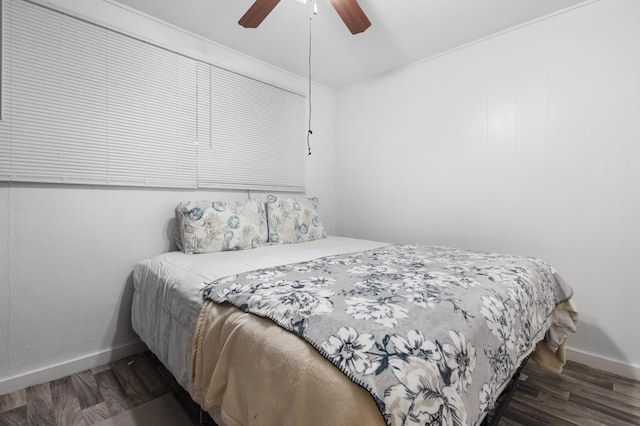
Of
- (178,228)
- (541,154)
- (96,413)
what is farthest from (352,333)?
(541,154)

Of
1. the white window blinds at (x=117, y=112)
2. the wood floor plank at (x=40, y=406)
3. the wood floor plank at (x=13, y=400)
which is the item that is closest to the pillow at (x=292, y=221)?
the white window blinds at (x=117, y=112)

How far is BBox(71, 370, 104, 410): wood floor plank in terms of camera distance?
1.60 meters

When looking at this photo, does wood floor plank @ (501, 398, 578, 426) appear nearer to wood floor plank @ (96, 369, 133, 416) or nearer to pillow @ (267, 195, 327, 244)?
pillow @ (267, 195, 327, 244)

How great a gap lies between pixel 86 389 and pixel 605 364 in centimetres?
325

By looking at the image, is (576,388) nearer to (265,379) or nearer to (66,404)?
(265,379)

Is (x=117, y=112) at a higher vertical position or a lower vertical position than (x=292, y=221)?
higher

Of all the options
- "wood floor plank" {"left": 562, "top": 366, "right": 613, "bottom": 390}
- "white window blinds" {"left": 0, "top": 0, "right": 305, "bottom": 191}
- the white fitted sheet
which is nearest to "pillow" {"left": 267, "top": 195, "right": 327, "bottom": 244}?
the white fitted sheet

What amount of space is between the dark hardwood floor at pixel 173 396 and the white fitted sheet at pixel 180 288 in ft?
0.85

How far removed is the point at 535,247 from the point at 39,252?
131 inches

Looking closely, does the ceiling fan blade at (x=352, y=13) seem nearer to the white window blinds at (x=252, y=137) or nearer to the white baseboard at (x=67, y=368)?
the white window blinds at (x=252, y=137)

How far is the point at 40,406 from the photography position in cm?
155

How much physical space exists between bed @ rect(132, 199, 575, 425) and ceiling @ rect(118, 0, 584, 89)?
172cm

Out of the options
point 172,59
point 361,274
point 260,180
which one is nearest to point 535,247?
point 361,274

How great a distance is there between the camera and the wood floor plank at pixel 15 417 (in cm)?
143
